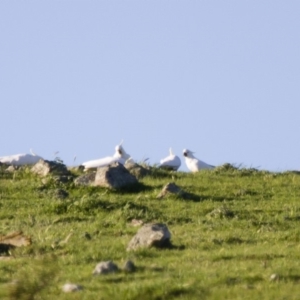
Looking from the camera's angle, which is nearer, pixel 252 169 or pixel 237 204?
pixel 237 204

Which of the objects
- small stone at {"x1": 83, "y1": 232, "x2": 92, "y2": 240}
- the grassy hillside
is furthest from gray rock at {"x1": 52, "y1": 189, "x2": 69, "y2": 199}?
small stone at {"x1": 83, "y1": 232, "x2": 92, "y2": 240}

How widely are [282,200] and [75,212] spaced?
3.29 metres

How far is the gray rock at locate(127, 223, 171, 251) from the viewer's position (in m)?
12.2

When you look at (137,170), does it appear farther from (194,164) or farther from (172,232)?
(172,232)

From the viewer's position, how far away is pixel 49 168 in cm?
1950

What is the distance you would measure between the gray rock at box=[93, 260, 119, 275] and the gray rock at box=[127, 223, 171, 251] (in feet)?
3.87

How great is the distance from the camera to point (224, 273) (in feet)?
35.4

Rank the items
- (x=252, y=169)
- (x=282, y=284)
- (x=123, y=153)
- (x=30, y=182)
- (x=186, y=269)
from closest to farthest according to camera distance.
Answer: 1. (x=282, y=284)
2. (x=186, y=269)
3. (x=30, y=182)
4. (x=252, y=169)
5. (x=123, y=153)

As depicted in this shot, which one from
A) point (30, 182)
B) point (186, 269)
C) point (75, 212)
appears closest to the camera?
point (186, 269)

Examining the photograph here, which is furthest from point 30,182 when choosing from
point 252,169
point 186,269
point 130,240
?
point 186,269

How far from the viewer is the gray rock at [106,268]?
35.8 feet

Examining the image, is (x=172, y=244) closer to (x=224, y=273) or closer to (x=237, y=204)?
(x=224, y=273)

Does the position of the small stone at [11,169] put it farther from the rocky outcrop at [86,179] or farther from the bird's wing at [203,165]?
the bird's wing at [203,165]

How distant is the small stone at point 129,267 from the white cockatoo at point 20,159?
10.8m
